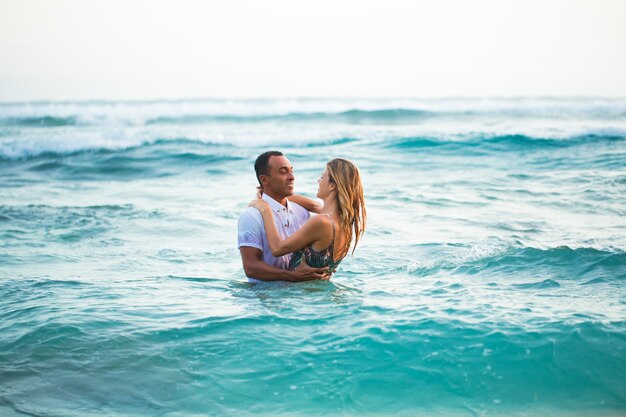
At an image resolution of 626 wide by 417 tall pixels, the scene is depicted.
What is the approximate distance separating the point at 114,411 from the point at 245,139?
841 inches

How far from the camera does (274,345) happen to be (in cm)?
530

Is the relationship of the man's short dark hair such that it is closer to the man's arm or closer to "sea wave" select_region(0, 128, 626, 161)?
the man's arm

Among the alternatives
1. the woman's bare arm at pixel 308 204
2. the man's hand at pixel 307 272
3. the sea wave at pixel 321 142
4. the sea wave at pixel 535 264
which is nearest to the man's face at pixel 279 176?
the woman's bare arm at pixel 308 204

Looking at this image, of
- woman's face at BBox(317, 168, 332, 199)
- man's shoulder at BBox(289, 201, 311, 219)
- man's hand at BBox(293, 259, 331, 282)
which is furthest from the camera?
man's shoulder at BBox(289, 201, 311, 219)

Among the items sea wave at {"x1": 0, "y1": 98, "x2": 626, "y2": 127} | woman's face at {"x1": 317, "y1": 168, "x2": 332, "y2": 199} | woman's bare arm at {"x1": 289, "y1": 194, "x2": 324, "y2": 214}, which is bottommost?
woman's bare arm at {"x1": 289, "y1": 194, "x2": 324, "y2": 214}

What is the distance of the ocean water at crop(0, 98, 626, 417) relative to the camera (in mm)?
4641

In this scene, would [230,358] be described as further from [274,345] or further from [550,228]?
[550,228]

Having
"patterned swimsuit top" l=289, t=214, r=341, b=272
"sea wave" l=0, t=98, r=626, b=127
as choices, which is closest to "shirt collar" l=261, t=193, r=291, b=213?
"patterned swimsuit top" l=289, t=214, r=341, b=272

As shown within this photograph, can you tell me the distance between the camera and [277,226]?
628 centimetres

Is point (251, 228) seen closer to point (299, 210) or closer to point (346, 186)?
point (299, 210)

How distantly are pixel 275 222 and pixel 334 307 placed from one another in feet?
3.13

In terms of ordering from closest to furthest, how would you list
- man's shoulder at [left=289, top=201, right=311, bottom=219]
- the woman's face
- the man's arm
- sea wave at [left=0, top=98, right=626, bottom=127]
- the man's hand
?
1. the woman's face
2. the man's arm
3. the man's hand
4. man's shoulder at [left=289, top=201, right=311, bottom=219]
5. sea wave at [left=0, top=98, right=626, bottom=127]

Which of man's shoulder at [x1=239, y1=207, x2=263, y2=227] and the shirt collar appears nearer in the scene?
man's shoulder at [x1=239, y1=207, x2=263, y2=227]

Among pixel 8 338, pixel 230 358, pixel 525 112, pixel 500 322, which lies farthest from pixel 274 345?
pixel 525 112
